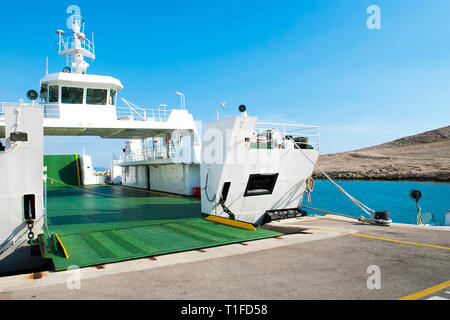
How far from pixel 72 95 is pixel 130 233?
9759 mm

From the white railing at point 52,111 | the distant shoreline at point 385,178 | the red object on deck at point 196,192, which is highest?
the white railing at point 52,111

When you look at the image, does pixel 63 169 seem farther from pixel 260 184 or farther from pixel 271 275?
pixel 271 275

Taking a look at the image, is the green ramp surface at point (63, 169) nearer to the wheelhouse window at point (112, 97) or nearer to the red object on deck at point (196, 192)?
the wheelhouse window at point (112, 97)

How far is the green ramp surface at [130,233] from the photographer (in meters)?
5.41

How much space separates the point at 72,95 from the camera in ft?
46.2

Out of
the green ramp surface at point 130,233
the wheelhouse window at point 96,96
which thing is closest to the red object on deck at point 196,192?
the green ramp surface at point 130,233

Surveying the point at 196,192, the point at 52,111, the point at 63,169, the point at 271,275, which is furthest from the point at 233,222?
the point at 63,169

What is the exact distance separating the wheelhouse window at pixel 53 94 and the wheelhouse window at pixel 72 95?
30cm

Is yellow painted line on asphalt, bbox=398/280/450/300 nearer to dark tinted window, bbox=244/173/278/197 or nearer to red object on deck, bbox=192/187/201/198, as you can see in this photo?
dark tinted window, bbox=244/173/278/197

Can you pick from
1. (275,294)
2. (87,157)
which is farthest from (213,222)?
(87,157)

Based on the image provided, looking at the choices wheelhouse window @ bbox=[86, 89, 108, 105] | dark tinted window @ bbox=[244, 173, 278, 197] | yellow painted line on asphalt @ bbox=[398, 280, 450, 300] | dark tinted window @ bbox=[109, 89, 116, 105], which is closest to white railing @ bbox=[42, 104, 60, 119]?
wheelhouse window @ bbox=[86, 89, 108, 105]

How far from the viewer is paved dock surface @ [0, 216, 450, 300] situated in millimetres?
3650

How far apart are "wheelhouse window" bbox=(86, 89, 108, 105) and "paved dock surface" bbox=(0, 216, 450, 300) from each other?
1155 centimetres

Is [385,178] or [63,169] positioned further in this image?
[385,178]
